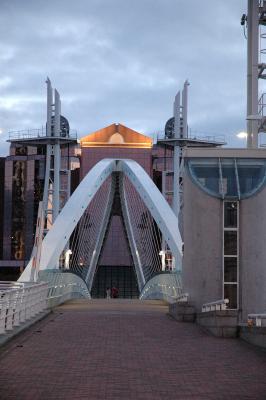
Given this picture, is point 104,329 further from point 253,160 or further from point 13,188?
point 13,188

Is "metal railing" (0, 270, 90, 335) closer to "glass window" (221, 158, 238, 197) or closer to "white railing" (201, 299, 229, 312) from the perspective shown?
"white railing" (201, 299, 229, 312)

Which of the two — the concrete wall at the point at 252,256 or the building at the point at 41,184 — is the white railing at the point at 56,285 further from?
the building at the point at 41,184

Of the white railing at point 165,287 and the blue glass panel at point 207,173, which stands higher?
the blue glass panel at point 207,173

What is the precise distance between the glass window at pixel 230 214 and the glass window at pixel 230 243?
215 millimetres

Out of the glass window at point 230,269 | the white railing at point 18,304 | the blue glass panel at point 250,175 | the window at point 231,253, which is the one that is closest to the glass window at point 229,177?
the blue glass panel at point 250,175

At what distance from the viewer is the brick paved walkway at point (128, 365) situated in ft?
34.2

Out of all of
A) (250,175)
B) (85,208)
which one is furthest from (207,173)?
(85,208)

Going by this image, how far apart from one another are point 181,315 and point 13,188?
97.1m

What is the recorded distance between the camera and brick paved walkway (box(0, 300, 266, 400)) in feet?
34.2

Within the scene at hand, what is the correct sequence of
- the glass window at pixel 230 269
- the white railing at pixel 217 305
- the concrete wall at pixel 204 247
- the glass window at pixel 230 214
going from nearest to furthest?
the white railing at pixel 217 305, the glass window at pixel 230 269, the concrete wall at pixel 204 247, the glass window at pixel 230 214

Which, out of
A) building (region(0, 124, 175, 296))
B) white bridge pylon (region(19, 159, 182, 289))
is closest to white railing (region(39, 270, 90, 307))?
white bridge pylon (region(19, 159, 182, 289))

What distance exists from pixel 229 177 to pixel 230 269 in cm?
256

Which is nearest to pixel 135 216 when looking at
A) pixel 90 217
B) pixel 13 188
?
pixel 90 217

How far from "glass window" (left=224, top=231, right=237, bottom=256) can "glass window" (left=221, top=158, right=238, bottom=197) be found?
1.05 meters
